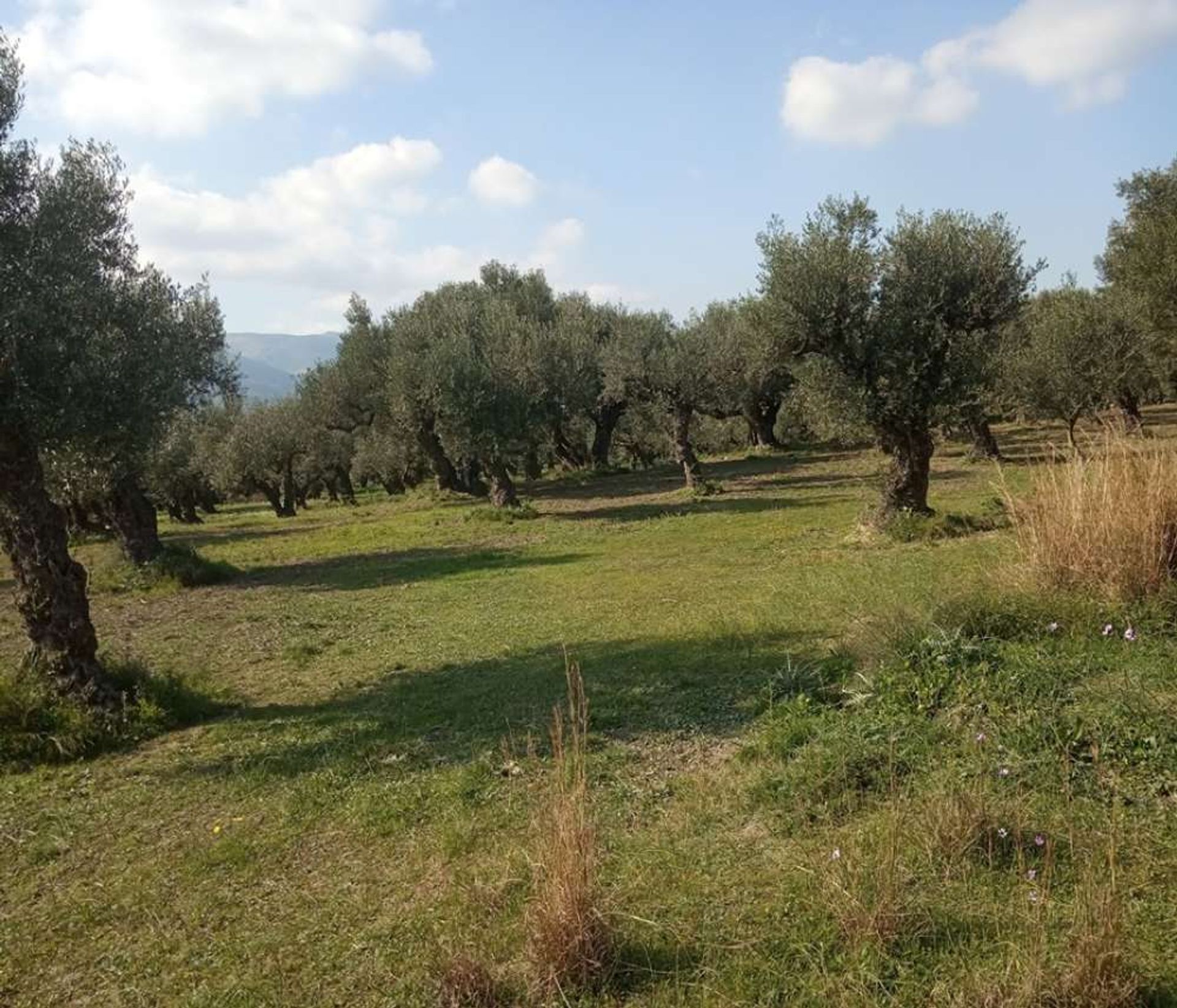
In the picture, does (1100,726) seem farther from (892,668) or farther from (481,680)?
(481,680)

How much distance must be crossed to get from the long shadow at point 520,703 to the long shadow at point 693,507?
1707cm

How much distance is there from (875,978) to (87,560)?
27080 millimetres

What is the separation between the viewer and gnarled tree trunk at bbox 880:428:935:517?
19516 millimetres

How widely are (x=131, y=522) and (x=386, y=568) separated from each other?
7147 mm

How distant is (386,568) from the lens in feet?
76.7

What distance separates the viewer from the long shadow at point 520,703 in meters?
7.84

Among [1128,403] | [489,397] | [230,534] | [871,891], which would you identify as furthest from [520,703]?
A: [1128,403]

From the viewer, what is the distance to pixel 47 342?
934cm

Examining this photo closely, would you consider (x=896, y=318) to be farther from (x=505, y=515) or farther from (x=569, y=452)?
(x=569, y=452)

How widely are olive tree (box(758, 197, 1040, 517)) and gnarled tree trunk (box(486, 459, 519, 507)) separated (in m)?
16.6

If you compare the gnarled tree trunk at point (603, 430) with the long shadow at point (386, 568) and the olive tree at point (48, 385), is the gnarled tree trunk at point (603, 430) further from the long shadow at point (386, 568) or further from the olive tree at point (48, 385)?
the olive tree at point (48, 385)

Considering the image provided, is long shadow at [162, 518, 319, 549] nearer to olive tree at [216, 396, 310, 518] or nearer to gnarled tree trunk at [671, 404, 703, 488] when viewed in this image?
olive tree at [216, 396, 310, 518]

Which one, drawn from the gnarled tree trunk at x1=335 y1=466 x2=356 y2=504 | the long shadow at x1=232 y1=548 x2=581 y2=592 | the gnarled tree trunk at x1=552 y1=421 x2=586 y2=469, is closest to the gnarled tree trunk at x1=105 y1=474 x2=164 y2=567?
the long shadow at x1=232 y1=548 x2=581 y2=592

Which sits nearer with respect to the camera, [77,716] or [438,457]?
[77,716]
